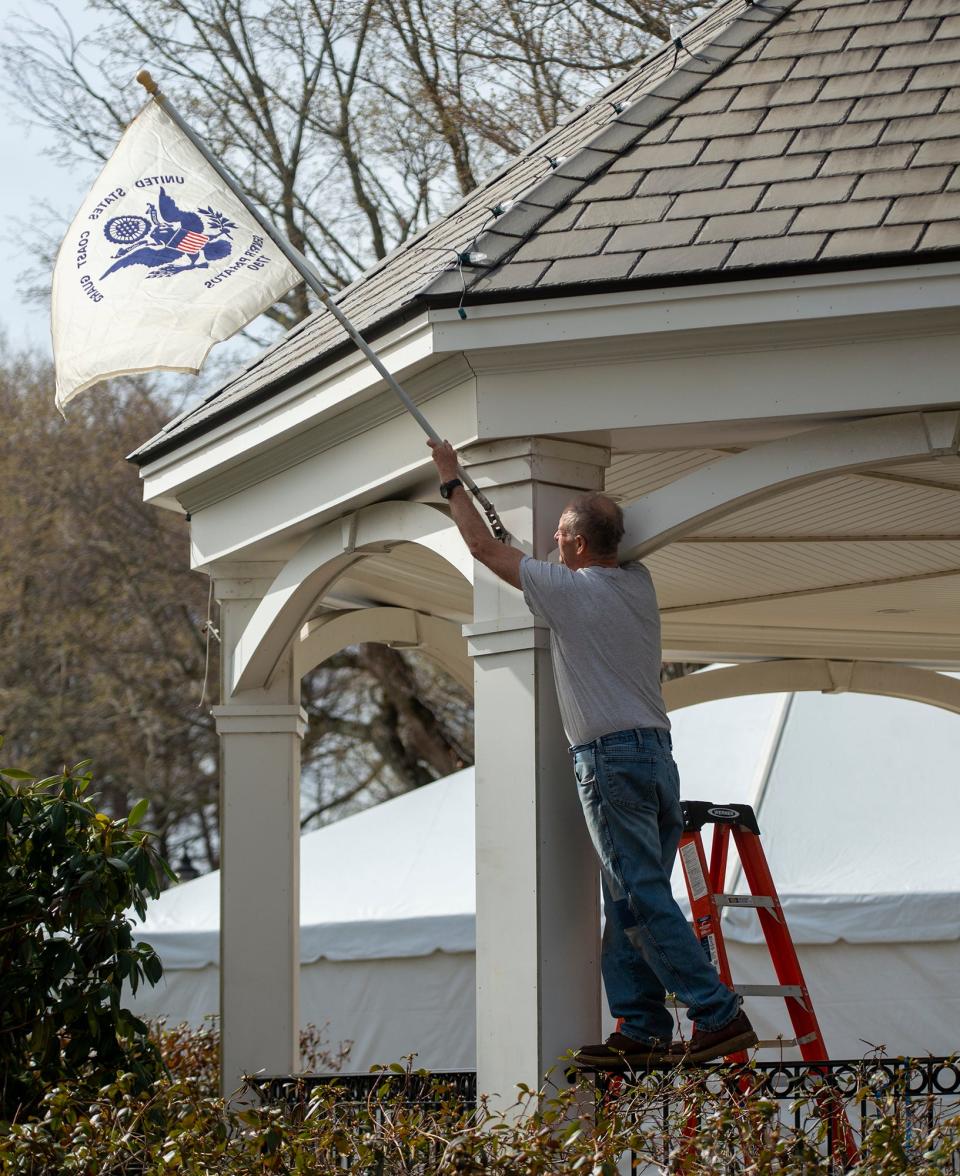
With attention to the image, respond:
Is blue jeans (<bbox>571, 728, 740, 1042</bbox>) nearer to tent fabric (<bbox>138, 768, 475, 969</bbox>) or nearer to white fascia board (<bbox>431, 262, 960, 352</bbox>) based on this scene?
white fascia board (<bbox>431, 262, 960, 352</bbox>)

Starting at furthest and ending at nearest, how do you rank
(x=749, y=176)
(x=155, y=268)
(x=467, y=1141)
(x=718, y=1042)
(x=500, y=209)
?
(x=500, y=209) → (x=749, y=176) → (x=155, y=268) → (x=718, y=1042) → (x=467, y=1141)

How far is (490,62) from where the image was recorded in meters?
18.5

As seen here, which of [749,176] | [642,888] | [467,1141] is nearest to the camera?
[467,1141]

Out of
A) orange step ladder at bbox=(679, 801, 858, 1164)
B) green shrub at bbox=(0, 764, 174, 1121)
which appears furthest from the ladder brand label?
green shrub at bbox=(0, 764, 174, 1121)

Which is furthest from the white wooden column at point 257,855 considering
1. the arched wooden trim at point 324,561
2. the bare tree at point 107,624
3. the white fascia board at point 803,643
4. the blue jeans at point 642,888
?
the bare tree at point 107,624

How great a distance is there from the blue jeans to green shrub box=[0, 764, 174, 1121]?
2.21 metres

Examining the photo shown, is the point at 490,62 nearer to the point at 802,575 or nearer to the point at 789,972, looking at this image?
the point at 802,575

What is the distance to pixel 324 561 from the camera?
6.68 metres

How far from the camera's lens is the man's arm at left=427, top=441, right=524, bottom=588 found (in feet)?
16.7

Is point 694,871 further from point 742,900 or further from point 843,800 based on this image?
point 843,800

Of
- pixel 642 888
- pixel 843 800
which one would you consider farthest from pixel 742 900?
pixel 843 800

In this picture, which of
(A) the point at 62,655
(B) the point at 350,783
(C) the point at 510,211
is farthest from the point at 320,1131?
(B) the point at 350,783

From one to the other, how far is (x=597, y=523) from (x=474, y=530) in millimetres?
396

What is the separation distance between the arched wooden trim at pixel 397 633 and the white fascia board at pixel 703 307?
10.9 feet
